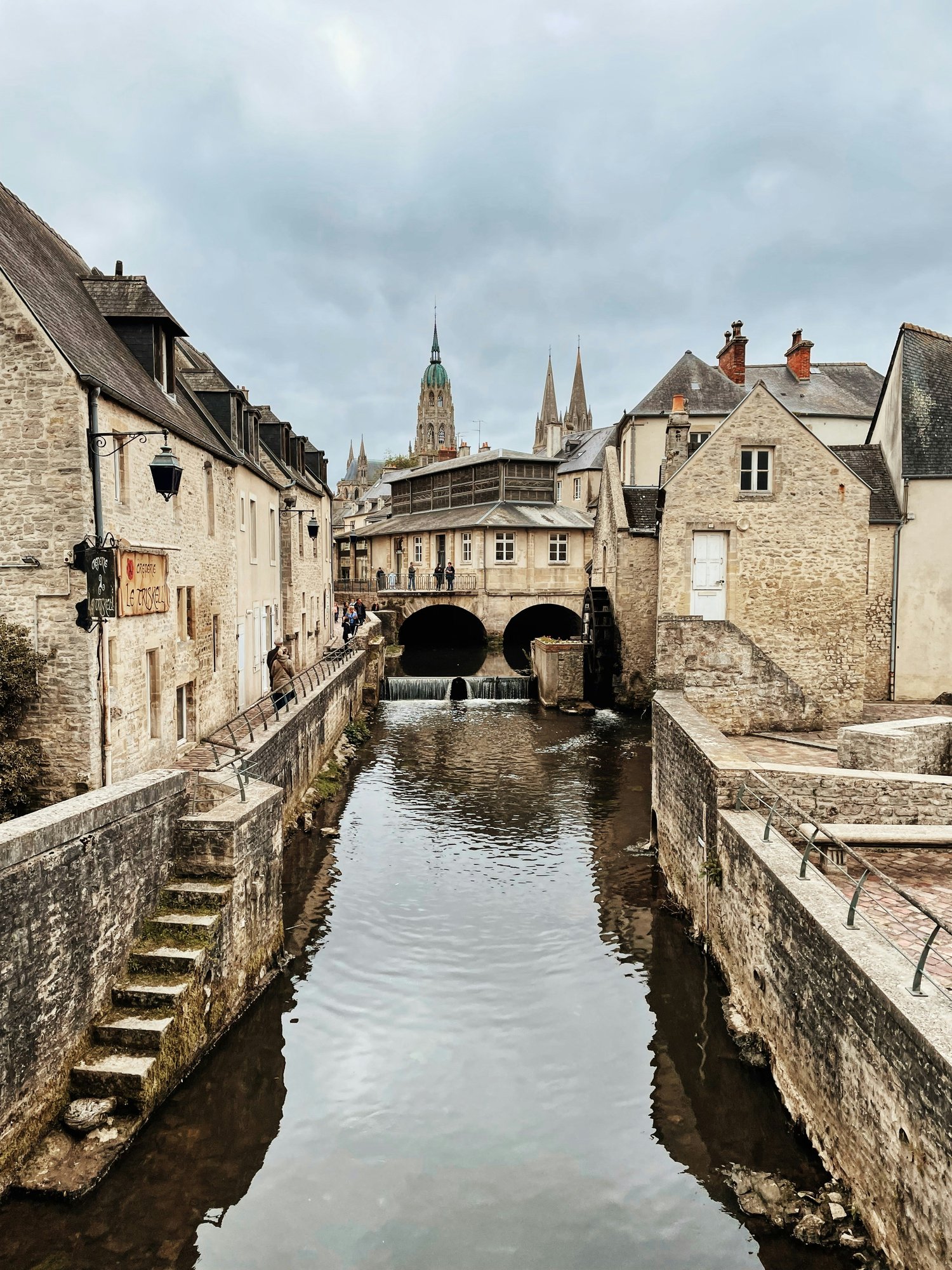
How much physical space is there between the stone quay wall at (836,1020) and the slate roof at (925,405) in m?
12.0

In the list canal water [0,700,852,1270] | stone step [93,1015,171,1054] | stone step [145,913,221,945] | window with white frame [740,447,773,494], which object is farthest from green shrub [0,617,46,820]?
window with white frame [740,447,773,494]

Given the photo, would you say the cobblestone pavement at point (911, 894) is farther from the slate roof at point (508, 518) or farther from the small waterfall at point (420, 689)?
the slate roof at point (508, 518)

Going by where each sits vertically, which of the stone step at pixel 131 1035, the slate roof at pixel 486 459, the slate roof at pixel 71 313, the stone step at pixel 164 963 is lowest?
the stone step at pixel 131 1035

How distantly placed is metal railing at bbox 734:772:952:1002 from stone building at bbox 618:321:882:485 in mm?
24686

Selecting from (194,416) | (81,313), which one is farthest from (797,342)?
(81,313)

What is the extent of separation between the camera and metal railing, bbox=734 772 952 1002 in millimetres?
5434

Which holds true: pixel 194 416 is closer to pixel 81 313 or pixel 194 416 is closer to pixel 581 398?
pixel 81 313

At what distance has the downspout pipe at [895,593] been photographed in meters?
18.6

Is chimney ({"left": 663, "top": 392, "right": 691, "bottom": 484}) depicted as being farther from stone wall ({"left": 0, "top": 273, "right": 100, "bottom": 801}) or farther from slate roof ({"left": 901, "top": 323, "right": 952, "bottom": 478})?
stone wall ({"left": 0, "top": 273, "right": 100, "bottom": 801})

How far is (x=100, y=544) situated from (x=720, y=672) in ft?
33.4

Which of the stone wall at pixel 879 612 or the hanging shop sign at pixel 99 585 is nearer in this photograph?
the hanging shop sign at pixel 99 585

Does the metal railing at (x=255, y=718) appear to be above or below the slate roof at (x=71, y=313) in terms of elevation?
below

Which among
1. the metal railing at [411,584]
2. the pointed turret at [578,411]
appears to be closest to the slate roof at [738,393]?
the metal railing at [411,584]

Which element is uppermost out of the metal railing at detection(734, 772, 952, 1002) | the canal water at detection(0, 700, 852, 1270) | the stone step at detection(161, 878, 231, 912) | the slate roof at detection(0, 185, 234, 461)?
the slate roof at detection(0, 185, 234, 461)
